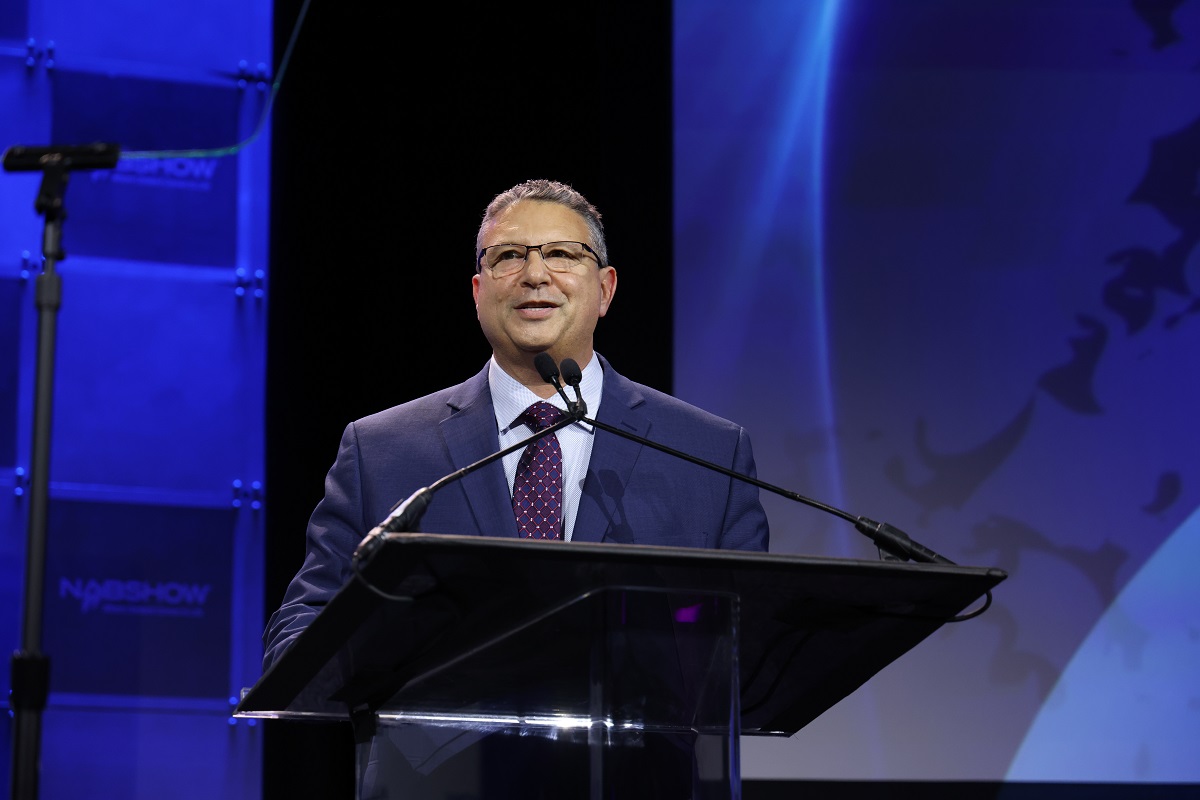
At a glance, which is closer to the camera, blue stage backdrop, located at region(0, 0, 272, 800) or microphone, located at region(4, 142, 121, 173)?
microphone, located at region(4, 142, 121, 173)

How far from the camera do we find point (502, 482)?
228 cm

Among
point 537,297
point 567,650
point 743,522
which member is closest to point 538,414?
point 537,297

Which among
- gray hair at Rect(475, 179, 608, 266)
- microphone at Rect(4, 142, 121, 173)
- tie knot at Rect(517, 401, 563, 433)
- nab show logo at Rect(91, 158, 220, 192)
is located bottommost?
tie knot at Rect(517, 401, 563, 433)

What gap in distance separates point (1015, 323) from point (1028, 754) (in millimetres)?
1053

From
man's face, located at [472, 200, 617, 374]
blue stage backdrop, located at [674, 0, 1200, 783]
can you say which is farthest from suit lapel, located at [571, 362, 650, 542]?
blue stage backdrop, located at [674, 0, 1200, 783]

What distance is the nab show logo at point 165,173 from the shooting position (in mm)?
3637

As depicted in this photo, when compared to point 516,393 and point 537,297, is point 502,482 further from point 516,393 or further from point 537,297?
point 537,297

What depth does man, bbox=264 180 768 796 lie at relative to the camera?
227 centimetres

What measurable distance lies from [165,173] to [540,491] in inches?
73.2

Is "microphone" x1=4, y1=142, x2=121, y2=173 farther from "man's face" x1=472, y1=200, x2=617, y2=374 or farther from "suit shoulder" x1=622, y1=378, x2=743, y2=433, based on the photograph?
"suit shoulder" x1=622, y1=378, x2=743, y2=433

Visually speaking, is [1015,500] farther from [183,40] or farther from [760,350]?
[183,40]

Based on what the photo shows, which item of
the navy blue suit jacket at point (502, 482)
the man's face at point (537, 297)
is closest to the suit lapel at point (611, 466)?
→ the navy blue suit jacket at point (502, 482)

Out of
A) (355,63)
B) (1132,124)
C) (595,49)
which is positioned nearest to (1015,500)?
(1132,124)

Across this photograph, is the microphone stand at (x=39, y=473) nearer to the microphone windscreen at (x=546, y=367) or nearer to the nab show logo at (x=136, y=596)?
the microphone windscreen at (x=546, y=367)
